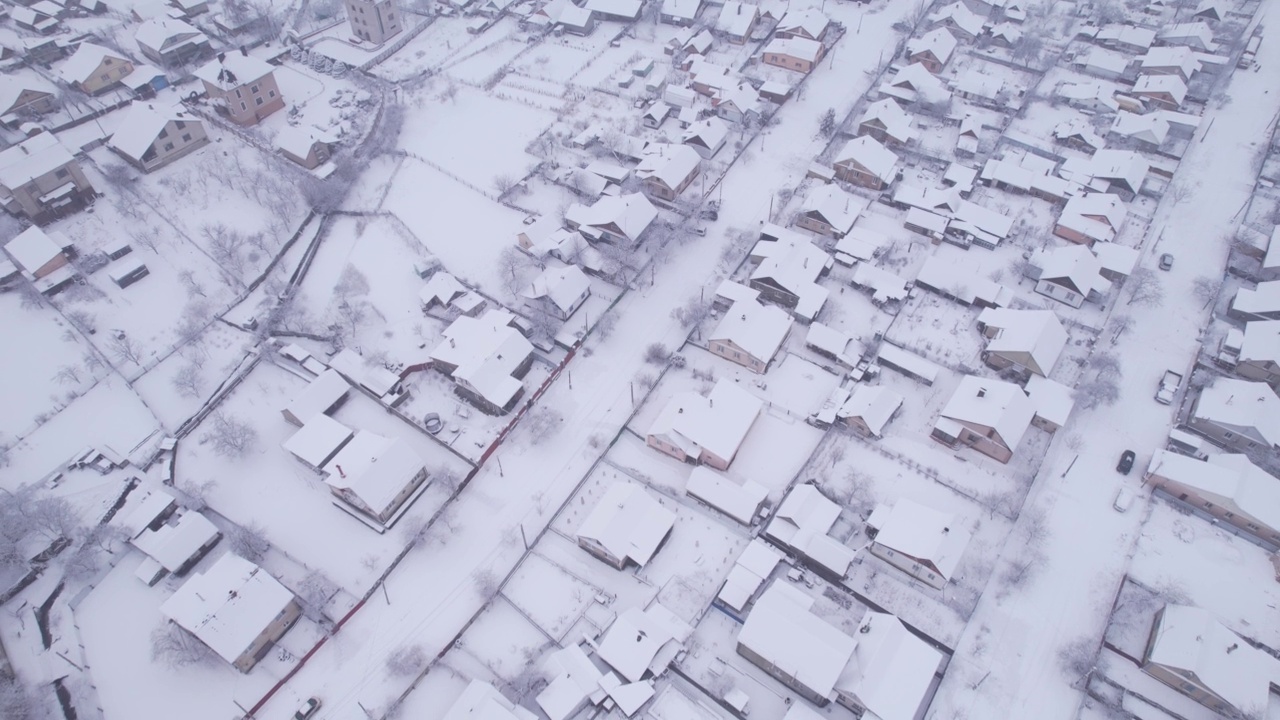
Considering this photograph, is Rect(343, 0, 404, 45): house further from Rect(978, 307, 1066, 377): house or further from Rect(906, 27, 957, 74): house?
Rect(978, 307, 1066, 377): house

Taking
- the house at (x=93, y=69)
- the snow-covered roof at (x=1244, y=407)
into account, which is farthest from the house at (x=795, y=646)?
the house at (x=93, y=69)

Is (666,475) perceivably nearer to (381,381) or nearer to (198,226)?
(381,381)

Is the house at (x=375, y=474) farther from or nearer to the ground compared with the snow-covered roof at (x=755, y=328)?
farther from the ground

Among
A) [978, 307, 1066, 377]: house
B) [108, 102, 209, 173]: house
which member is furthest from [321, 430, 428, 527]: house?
[108, 102, 209, 173]: house

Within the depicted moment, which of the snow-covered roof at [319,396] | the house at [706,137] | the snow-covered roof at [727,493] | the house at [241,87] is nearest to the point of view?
the snow-covered roof at [727,493]

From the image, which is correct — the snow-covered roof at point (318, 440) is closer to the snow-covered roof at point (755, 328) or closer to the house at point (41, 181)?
the snow-covered roof at point (755, 328)

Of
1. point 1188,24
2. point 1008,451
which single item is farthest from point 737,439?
point 1188,24

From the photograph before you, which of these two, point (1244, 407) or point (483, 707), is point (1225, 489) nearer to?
point (1244, 407)
